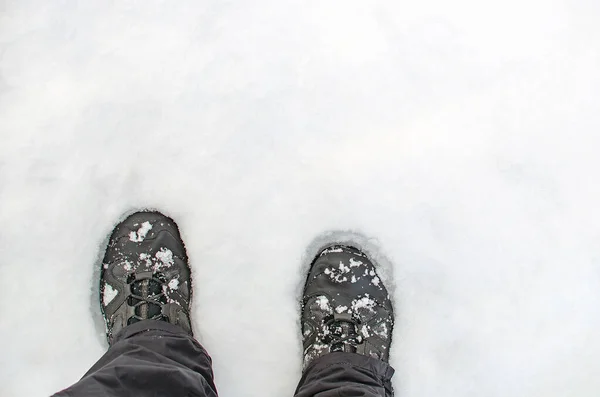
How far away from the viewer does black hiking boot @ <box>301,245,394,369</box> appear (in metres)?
1.14

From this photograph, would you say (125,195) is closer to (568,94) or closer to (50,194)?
(50,194)

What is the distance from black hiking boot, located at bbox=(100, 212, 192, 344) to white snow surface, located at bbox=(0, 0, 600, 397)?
0.04 metres

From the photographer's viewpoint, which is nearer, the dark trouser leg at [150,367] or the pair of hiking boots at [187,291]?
the dark trouser leg at [150,367]

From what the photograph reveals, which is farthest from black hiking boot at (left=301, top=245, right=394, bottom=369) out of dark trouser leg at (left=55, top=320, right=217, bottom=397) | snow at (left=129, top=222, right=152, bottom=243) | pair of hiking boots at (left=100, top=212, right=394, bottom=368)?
snow at (left=129, top=222, right=152, bottom=243)

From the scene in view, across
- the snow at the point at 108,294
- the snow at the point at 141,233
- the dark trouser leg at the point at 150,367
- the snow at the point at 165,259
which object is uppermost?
the snow at the point at 141,233

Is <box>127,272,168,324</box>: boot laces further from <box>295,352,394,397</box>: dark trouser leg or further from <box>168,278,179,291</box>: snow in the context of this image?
<box>295,352,394,397</box>: dark trouser leg

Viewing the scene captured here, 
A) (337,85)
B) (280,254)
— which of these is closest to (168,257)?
(280,254)

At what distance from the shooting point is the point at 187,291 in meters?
1.17

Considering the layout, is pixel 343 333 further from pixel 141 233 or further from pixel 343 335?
pixel 141 233

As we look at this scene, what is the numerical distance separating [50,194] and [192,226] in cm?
36

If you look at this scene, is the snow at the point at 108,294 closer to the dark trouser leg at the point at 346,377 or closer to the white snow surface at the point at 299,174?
the white snow surface at the point at 299,174

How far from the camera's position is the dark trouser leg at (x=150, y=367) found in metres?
0.81

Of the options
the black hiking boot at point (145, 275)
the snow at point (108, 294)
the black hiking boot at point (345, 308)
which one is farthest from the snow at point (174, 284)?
the black hiking boot at point (345, 308)

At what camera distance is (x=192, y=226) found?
1.18 metres
